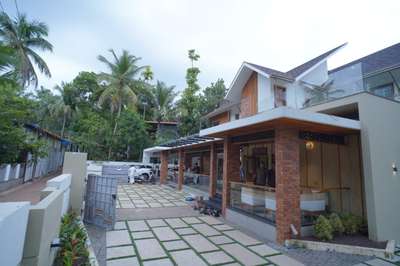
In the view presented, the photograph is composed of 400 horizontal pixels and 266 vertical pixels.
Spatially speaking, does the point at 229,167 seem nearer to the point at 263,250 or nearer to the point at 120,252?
the point at 263,250

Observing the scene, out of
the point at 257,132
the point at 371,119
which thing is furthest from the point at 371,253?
the point at 257,132

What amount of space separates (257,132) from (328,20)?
6.72 metres

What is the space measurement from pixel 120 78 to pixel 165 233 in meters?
19.2

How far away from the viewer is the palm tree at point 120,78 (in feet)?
68.7

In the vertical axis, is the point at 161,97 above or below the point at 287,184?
above

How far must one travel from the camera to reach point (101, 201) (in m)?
6.32

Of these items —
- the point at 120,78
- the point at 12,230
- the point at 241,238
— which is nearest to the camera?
the point at 12,230

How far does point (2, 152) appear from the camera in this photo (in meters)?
5.13

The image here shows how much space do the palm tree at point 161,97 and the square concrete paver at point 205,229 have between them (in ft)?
62.8

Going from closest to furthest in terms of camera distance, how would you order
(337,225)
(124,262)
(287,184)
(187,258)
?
(124,262)
(187,258)
(287,184)
(337,225)

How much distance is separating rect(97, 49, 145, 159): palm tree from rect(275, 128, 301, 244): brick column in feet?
61.0

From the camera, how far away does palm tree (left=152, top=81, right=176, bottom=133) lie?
24.5 m

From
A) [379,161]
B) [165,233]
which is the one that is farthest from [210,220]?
[379,161]

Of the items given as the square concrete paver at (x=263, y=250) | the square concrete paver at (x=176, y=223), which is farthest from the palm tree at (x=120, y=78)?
the square concrete paver at (x=263, y=250)
